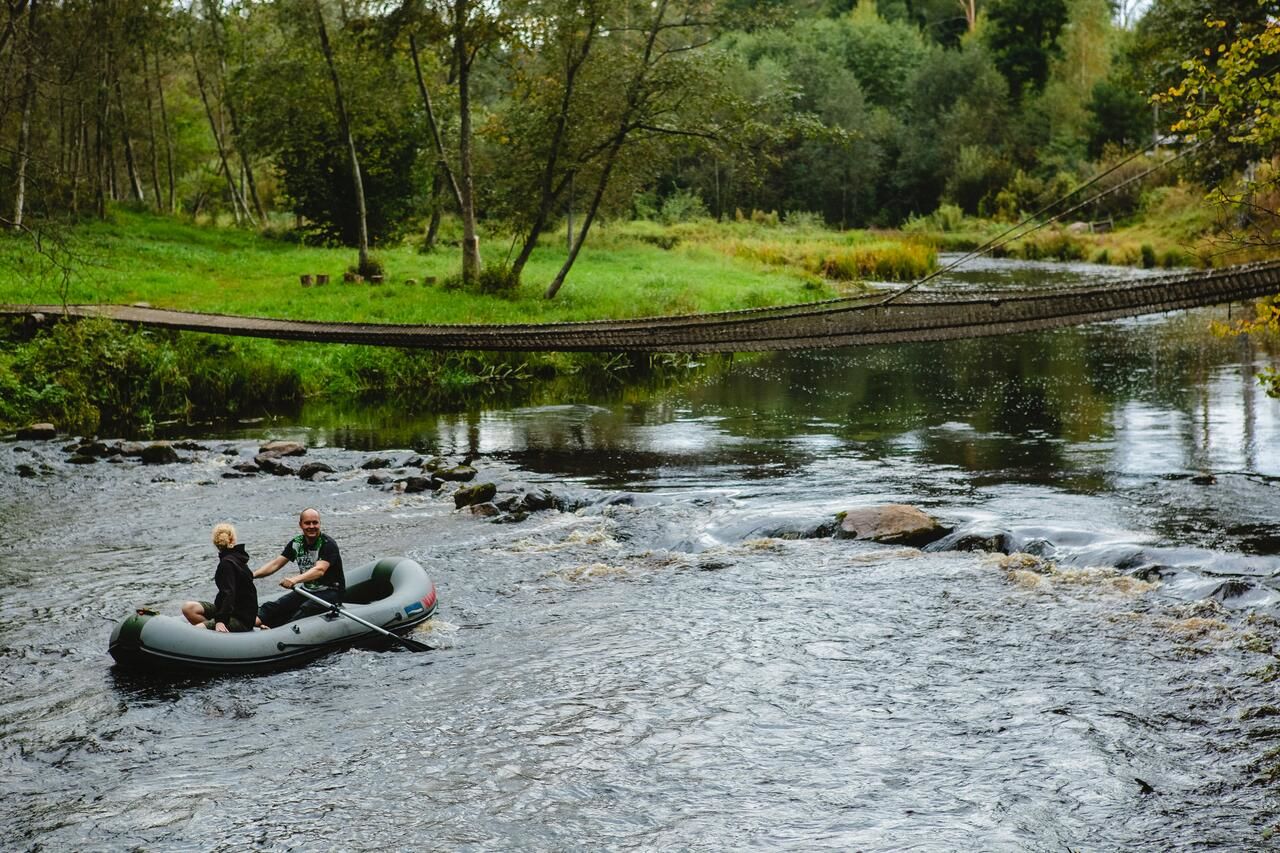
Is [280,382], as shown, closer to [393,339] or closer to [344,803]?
[393,339]

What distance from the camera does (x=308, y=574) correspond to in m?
8.19

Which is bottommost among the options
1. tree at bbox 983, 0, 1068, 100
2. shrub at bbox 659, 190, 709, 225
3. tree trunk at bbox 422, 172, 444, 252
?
tree trunk at bbox 422, 172, 444, 252

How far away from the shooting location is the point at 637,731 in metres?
6.62

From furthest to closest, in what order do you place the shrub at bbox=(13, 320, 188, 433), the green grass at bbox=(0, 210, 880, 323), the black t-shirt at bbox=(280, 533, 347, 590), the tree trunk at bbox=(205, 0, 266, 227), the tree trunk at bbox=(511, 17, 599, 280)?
the tree trunk at bbox=(205, 0, 266, 227), the tree trunk at bbox=(511, 17, 599, 280), the green grass at bbox=(0, 210, 880, 323), the shrub at bbox=(13, 320, 188, 433), the black t-shirt at bbox=(280, 533, 347, 590)

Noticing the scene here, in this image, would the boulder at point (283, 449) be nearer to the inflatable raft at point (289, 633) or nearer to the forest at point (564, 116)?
the forest at point (564, 116)

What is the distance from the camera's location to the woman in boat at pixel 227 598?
7.83 meters

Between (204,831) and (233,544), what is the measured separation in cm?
270

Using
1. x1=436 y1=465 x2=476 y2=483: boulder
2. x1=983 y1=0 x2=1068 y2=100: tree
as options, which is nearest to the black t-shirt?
x1=436 y1=465 x2=476 y2=483: boulder

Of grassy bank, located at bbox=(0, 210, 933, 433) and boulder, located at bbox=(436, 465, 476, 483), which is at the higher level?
grassy bank, located at bbox=(0, 210, 933, 433)

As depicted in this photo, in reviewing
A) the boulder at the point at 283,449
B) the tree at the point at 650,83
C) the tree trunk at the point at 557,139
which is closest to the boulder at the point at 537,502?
the boulder at the point at 283,449

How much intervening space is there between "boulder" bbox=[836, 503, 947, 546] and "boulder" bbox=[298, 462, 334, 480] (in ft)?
19.4

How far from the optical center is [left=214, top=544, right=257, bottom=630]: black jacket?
7.84 metres

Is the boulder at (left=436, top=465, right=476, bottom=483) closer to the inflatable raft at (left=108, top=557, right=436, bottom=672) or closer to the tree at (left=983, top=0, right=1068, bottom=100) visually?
the inflatable raft at (left=108, top=557, right=436, bottom=672)

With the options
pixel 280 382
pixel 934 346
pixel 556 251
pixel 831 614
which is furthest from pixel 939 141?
pixel 831 614
